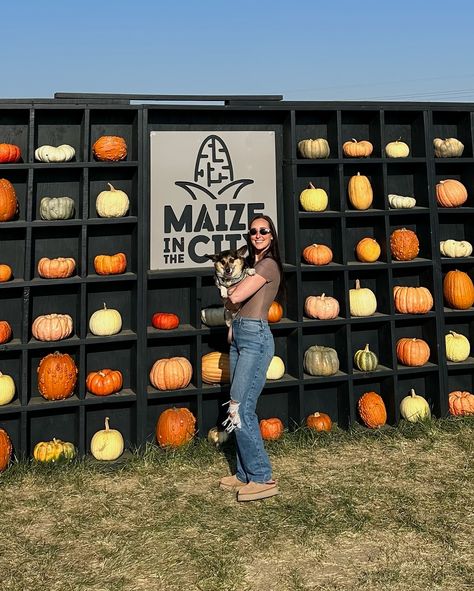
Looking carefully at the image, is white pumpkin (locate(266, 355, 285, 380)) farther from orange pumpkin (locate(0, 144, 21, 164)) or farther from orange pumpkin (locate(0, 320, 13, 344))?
orange pumpkin (locate(0, 144, 21, 164))

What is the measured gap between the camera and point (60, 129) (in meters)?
5.75

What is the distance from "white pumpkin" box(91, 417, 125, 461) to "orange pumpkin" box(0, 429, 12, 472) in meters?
0.77

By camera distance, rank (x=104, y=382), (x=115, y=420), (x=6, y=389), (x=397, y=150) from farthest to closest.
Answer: (x=397, y=150)
(x=115, y=420)
(x=104, y=382)
(x=6, y=389)

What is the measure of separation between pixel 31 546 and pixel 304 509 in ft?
6.70

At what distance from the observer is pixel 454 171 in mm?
6738

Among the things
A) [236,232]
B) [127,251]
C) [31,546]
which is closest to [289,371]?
[236,232]

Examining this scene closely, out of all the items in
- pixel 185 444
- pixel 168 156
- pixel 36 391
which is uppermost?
pixel 168 156

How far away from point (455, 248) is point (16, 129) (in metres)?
5.01

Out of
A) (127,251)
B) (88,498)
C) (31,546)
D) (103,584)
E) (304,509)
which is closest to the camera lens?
(103,584)

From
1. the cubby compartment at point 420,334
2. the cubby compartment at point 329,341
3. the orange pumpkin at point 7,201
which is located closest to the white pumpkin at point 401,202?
the cubby compartment at point 420,334

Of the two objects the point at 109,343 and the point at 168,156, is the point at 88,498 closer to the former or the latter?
the point at 109,343

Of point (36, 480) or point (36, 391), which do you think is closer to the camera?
point (36, 480)

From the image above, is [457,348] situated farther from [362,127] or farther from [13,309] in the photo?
[13,309]

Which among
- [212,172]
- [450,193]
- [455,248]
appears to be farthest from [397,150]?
[212,172]
